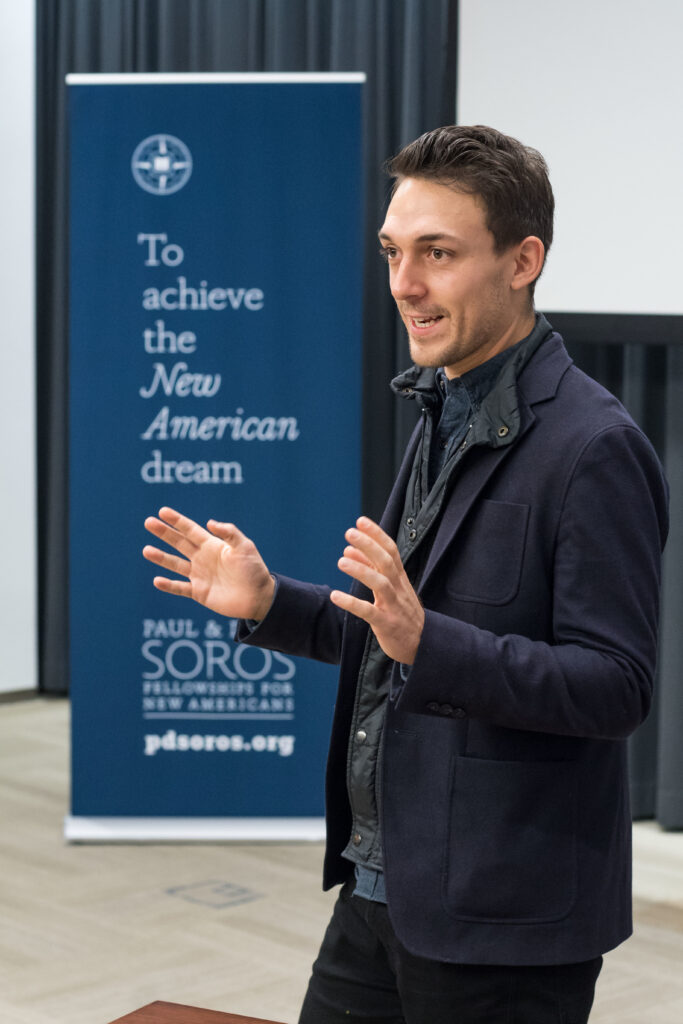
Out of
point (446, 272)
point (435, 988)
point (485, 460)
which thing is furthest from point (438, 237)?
point (435, 988)

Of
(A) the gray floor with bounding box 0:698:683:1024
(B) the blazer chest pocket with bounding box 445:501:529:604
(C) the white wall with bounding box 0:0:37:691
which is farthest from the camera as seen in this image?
(C) the white wall with bounding box 0:0:37:691

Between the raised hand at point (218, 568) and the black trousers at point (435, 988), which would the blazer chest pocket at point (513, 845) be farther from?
the raised hand at point (218, 568)

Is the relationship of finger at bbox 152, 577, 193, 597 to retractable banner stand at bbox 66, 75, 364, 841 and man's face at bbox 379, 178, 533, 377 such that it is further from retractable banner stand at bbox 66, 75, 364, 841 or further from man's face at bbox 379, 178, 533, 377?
retractable banner stand at bbox 66, 75, 364, 841

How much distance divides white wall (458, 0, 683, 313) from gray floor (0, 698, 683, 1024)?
1.65 metres

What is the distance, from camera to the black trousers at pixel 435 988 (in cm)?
120

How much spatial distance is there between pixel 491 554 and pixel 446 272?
0.27 meters

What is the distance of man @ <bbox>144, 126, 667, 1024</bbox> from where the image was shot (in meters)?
1.12

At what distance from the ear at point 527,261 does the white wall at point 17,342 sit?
4517 millimetres

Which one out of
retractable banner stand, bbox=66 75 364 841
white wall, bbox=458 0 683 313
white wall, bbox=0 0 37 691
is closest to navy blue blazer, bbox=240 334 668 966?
retractable banner stand, bbox=66 75 364 841

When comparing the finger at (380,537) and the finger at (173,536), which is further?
the finger at (173,536)

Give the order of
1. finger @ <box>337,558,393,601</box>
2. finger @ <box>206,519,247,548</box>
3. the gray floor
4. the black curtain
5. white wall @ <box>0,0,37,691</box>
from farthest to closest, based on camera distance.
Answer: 1. white wall @ <box>0,0,37,691</box>
2. the black curtain
3. the gray floor
4. finger @ <box>206,519,247,548</box>
5. finger @ <box>337,558,393,601</box>

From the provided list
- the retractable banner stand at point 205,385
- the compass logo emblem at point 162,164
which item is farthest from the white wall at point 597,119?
the compass logo emblem at point 162,164

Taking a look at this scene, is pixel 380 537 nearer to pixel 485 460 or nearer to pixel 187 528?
pixel 485 460

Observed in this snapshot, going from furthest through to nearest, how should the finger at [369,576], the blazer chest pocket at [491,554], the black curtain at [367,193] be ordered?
1. the black curtain at [367,193]
2. the blazer chest pocket at [491,554]
3. the finger at [369,576]
